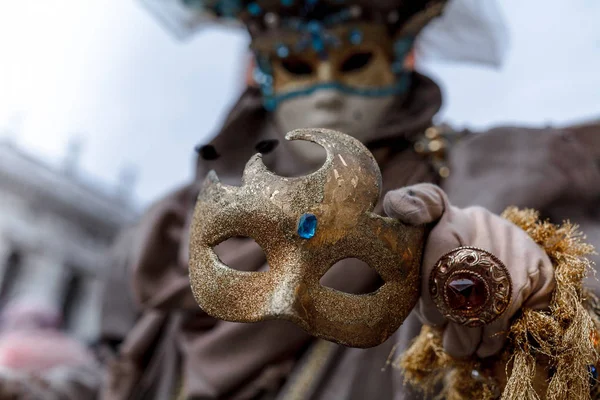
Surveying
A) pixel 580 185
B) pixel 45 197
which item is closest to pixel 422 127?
pixel 580 185

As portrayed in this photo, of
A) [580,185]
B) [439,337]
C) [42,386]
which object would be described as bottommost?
[42,386]

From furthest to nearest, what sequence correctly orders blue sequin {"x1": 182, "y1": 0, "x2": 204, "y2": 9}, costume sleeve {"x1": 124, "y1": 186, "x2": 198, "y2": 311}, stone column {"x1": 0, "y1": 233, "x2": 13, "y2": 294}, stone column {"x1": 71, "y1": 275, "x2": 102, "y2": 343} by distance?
stone column {"x1": 71, "y1": 275, "x2": 102, "y2": 343} → stone column {"x1": 0, "y1": 233, "x2": 13, "y2": 294} → blue sequin {"x1": 182, "y1": 0, "x2": 204, "y2": 9} → costume sleeve {"x1": 124, "y1": 186, "x2": 198, "y2": 311}

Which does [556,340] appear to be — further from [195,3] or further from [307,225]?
[195,3]

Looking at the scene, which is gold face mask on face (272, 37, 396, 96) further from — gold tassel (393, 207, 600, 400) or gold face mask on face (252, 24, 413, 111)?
gold tassel (393, 207, 600, 400)

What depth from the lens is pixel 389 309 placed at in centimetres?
53

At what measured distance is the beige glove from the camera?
0.54 meters

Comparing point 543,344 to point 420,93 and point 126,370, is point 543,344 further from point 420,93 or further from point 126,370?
point 126,370

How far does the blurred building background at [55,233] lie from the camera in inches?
183

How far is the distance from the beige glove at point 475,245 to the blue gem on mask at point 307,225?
82 mm

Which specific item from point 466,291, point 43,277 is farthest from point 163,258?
point 43,277

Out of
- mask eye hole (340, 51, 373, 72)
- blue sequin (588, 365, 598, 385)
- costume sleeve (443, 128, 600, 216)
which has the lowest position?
costume sleeve (443, 128, 600, 216)

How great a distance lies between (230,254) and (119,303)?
1.58ft

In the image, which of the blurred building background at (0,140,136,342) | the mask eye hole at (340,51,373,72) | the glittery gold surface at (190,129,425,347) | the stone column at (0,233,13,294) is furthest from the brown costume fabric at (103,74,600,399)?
the stone column at (0,233,13,294)

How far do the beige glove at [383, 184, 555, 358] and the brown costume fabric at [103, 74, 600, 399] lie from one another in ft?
0.61
